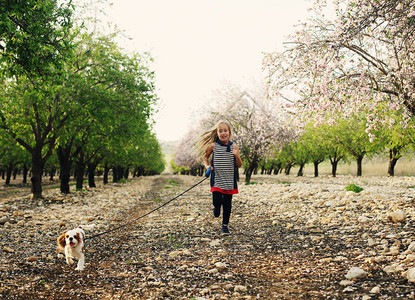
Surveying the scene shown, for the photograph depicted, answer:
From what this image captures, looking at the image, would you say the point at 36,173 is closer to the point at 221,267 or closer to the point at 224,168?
the point at 224,168

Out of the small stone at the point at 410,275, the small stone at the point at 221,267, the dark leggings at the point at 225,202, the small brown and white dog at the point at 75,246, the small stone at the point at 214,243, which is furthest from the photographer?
the dark leggings at the point at 225,202

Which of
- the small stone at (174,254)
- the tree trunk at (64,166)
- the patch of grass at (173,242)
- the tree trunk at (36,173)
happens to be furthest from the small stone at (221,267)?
the tree trunk at (64,166)

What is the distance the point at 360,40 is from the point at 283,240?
23.8 feet

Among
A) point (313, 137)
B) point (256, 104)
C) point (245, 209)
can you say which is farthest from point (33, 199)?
point (313, 137)

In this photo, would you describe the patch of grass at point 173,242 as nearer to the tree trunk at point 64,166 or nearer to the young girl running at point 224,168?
the young girl running at point 224,168

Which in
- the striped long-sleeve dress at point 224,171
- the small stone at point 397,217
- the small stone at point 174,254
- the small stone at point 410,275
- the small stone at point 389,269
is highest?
the striped long-sleeve dress at point 224,171

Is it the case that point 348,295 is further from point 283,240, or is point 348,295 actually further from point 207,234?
point 207,234

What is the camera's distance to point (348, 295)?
13.7 feet

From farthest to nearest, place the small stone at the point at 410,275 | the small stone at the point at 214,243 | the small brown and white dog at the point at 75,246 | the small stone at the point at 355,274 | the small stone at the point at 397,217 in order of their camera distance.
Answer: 1. the small stone at the point at 397,217
2. the small stone at the point at 214,243
3. the small brown and white dog at the point at 75,246
4. the small stone at the point at 355,274
5. the small stone at the point at 410,275

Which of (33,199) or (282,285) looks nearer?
(282,285)

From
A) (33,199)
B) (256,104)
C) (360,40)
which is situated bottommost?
(33,199)

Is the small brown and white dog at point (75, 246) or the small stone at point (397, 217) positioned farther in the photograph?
the small stone at point (397, 217)

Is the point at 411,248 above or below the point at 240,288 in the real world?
above

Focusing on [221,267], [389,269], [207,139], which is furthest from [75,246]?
[389,269]
